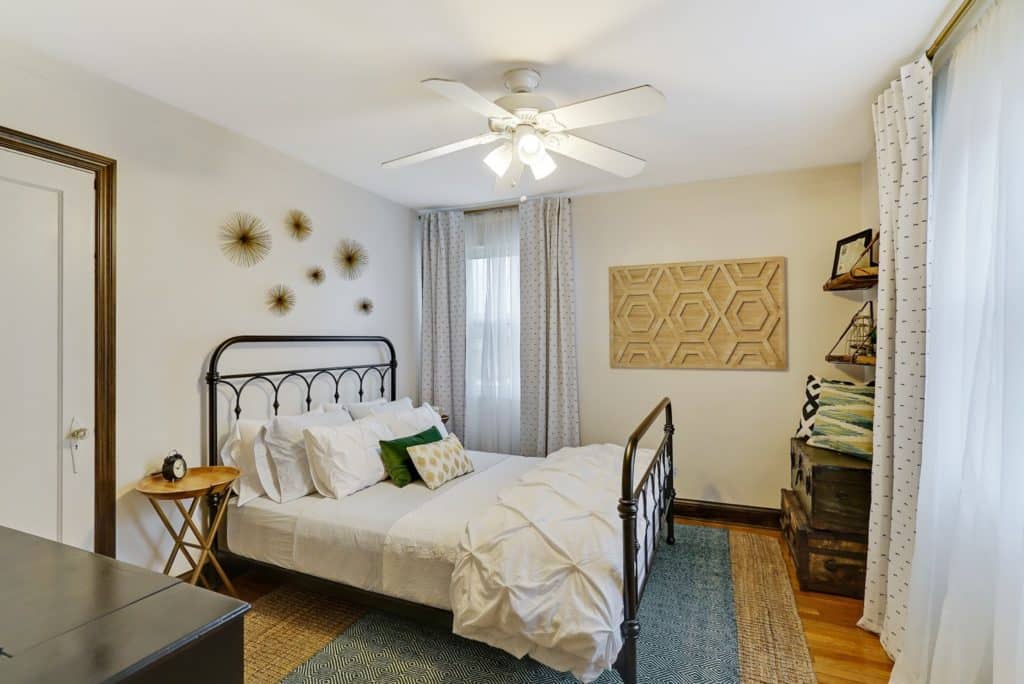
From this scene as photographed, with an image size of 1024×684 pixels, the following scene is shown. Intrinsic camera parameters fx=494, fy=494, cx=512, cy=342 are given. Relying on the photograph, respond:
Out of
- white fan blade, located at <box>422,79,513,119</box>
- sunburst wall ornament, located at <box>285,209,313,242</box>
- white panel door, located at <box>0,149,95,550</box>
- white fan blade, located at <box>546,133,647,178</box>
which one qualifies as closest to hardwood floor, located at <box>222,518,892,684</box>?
white panel door, located at <box>0,149,95,550</box>

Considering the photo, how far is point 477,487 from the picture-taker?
2.69m

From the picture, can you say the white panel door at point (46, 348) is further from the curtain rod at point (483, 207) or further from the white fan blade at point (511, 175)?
the curtain rod at point (483, 207)

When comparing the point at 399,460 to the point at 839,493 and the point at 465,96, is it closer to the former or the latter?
the point at 465,96

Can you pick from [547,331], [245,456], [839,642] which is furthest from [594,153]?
[839,642]

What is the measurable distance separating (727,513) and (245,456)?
319 centimetres

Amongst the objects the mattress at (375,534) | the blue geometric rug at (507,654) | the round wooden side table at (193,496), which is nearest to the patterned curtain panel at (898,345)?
the blue geometric rug at (507,654)

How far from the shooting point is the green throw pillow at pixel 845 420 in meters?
2.57

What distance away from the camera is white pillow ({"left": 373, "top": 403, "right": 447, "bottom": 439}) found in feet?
10.2

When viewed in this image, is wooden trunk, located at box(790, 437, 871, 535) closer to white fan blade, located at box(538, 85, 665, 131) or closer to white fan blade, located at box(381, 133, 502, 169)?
white fan blade, located at box(538, 85, 665, 131)

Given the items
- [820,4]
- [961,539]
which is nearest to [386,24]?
[820,4]

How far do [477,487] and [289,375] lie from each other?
1427 millimetres

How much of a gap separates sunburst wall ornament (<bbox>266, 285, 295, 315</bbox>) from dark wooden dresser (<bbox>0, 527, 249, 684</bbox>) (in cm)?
213

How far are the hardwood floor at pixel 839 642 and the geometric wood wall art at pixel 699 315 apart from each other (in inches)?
59.6

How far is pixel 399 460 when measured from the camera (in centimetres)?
283
